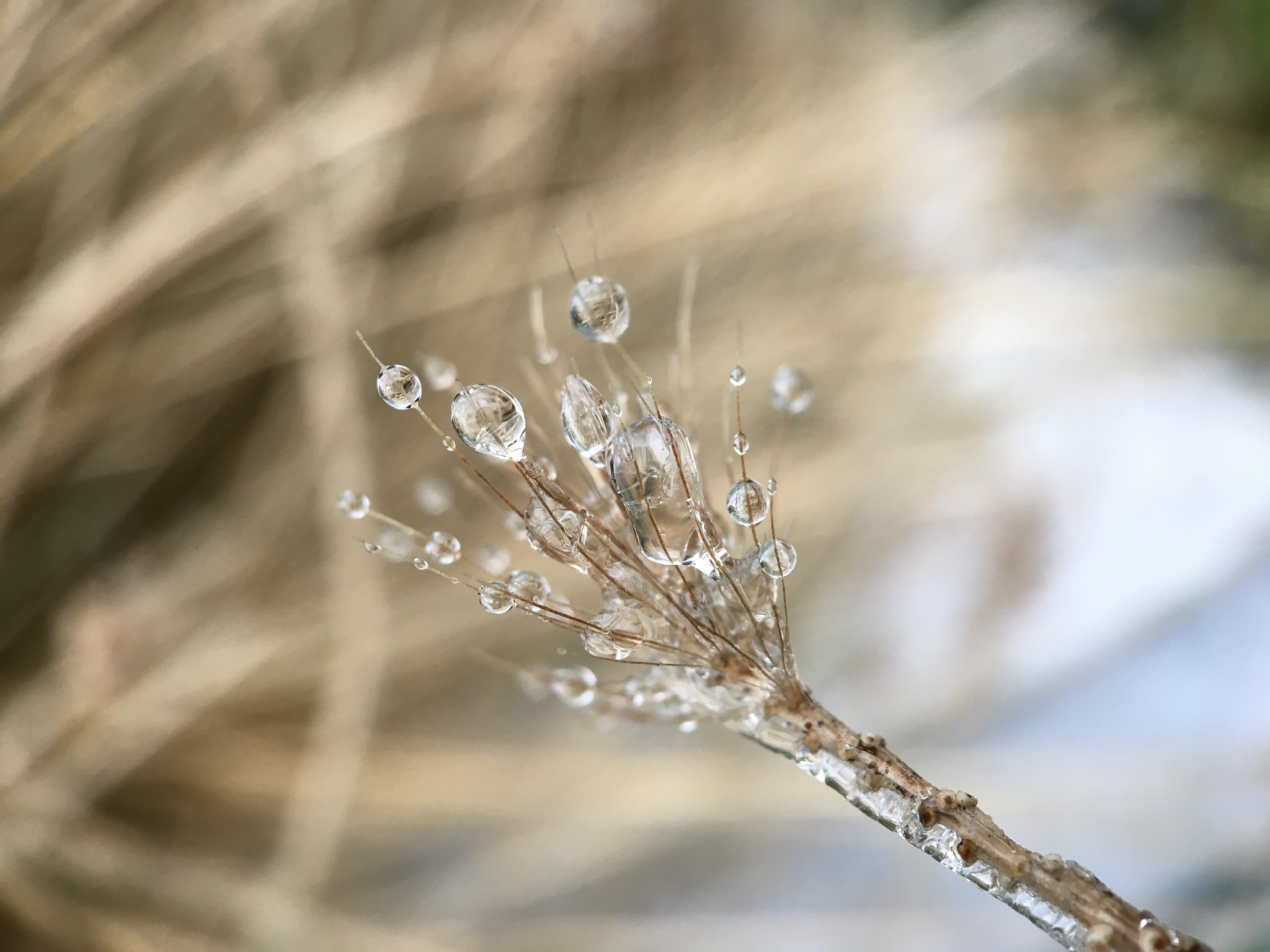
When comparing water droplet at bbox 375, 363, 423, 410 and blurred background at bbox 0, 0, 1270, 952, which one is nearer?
water droplet at bbox 375, 363, 423, 410

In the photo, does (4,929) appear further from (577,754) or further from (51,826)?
(577,754)

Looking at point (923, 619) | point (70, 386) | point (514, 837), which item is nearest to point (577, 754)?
point (514, 837)

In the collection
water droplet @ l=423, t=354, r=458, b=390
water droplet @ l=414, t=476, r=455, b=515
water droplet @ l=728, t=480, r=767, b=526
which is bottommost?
water droplet @ l=728, t=480, r=767, b=526

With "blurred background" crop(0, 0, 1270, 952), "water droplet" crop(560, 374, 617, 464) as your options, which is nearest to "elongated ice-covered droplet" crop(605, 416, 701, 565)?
"water droplet" crop(560, 374, 617, 464)

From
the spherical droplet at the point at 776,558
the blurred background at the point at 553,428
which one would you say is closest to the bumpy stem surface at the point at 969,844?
the spherical droplet at the point at 776,558

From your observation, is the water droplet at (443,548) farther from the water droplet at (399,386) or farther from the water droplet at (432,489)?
the water droplet at (432,489)

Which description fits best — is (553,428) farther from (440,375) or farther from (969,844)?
Result: (969,844)

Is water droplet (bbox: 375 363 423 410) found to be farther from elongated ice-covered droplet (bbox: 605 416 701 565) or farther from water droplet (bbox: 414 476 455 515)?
water droplet (bbox: 414 476 455 515)
